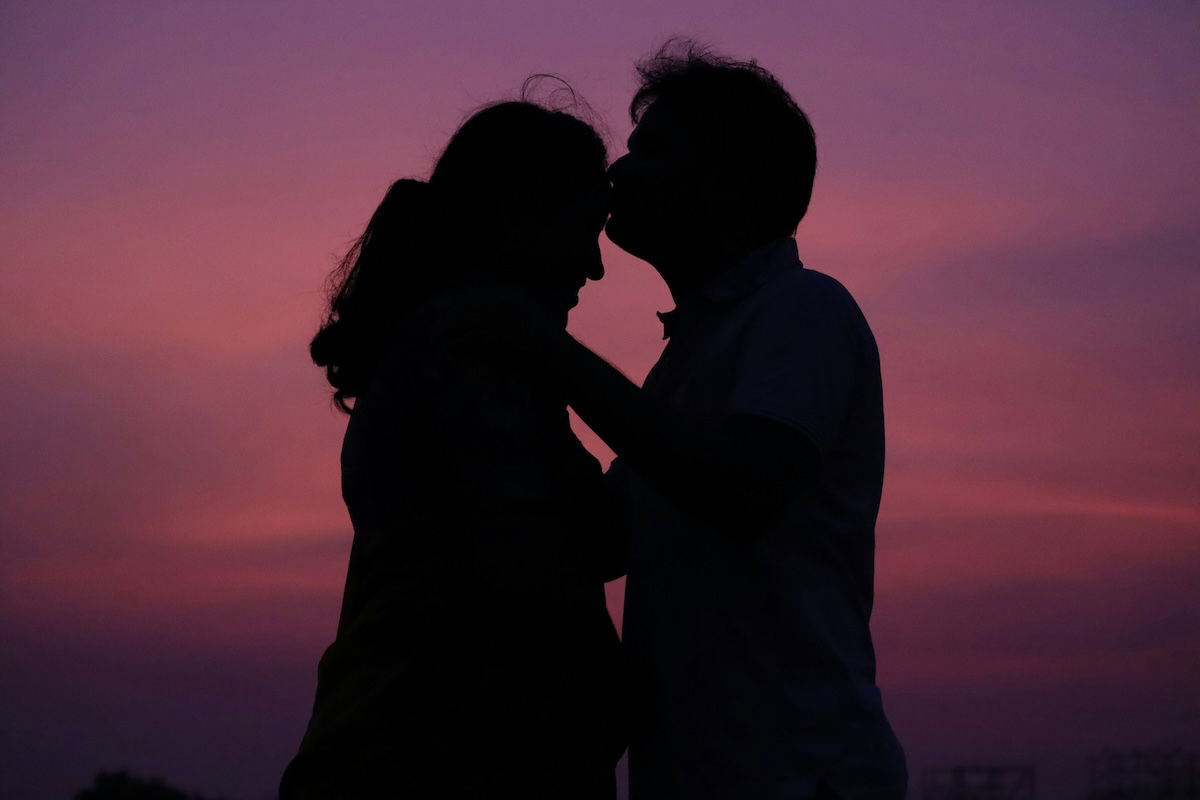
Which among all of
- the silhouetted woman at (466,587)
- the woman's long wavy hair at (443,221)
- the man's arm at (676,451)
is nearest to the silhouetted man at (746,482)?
the man's arm at (676,451)

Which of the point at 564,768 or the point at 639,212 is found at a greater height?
the point at 639,212

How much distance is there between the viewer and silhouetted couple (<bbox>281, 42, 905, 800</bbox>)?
242 cm

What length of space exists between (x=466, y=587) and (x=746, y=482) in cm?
60

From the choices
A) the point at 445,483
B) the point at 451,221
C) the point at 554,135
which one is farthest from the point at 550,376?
the point at 554,135

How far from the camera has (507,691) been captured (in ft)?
7.90

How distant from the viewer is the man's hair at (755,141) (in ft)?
10.8

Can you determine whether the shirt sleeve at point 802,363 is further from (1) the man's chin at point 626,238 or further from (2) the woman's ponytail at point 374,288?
(2) the woman's ponytail at point 374,288

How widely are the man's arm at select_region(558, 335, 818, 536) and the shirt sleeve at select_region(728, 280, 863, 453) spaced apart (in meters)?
0.13

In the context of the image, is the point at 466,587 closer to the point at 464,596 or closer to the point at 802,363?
the point at 464,596

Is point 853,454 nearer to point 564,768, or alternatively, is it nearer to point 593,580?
point 593,580

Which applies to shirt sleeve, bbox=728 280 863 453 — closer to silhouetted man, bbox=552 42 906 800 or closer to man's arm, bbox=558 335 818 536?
silhouetted man, bbox=552 42 906 800

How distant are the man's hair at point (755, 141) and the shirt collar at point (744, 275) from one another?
0.27 ft

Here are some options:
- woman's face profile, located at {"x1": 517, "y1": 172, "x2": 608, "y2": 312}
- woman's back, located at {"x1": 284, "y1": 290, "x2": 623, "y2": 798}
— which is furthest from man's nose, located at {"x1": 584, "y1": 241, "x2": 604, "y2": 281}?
woman's back, located at {"x1": 284, "y1": 290, "x2": 623, "y2": 798}

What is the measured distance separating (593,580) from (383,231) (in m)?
0.95
